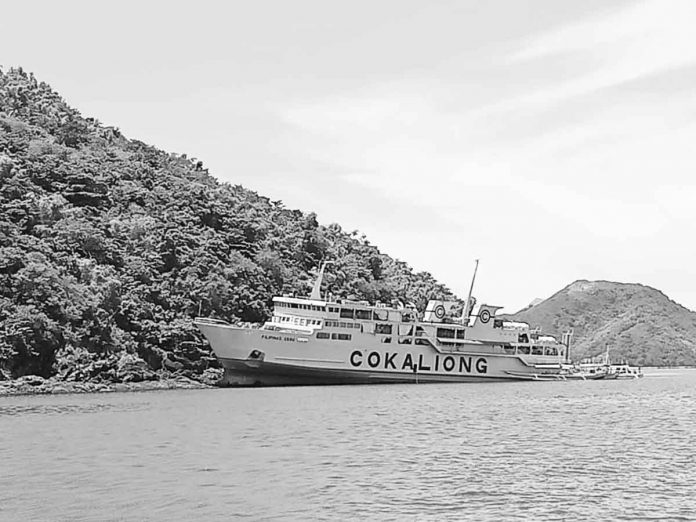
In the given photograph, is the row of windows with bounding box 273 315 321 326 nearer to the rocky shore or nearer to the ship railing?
the ship railing

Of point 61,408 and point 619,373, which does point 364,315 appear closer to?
point 61,408

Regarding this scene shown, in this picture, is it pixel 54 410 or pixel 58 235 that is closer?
pixel 54 410

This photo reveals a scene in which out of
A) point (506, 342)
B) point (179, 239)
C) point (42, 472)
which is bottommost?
point (42, 472)

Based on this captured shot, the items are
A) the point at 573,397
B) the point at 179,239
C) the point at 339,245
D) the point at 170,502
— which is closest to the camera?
the point at 170,502

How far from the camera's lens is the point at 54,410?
146 ft

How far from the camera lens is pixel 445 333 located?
78.9 meters

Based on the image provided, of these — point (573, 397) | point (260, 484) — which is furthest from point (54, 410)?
point (573, 397)

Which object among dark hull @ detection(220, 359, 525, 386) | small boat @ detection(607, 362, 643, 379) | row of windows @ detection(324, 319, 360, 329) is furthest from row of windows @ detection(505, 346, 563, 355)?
row of windows @ detection(324, 319, 360, 329)

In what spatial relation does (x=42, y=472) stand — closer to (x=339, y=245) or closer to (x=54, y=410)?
(x=54, y=410)

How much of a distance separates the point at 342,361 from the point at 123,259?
1939 centimetres

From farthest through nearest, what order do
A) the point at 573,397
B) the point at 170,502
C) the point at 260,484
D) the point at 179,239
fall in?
the point at 179,239 < the point at 573,397 < the point at 260,484 < the point at 170,502

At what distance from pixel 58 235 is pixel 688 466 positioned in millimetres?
55445

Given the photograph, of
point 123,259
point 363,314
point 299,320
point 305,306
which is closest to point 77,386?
point 123,259

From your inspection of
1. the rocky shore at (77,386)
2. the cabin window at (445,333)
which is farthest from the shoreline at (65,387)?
the cabin window at (445,333)
